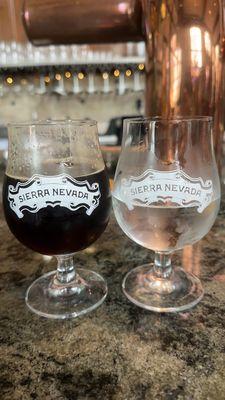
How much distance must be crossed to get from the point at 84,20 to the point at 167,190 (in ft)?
1.65

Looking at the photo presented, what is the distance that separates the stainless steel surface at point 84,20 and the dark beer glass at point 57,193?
1.30 feet

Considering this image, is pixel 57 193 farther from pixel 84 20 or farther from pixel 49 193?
pixel 84 20

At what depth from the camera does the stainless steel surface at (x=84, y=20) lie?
67 cm

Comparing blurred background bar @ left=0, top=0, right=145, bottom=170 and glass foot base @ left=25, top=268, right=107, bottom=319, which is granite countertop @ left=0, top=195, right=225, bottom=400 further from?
blurred background bar @ left=0, top=0, right=145, bottom=170

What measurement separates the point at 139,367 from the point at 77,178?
0.55 feet

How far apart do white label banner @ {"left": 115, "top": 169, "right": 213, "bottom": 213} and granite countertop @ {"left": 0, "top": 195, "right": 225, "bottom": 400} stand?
0.10 m

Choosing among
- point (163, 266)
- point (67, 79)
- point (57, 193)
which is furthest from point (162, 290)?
point (67, 79)

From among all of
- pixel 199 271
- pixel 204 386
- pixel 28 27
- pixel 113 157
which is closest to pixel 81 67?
pixel 113 157

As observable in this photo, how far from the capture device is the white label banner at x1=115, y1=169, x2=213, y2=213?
1.15 ft

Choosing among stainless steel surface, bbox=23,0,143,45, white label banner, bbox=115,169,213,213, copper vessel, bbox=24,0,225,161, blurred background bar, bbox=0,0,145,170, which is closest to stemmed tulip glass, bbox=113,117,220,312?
white label banner, bbox=115,169,213,213

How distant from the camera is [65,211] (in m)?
0.34

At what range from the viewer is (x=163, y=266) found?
40cm

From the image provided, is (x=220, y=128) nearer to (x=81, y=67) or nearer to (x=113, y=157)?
(x=113, y=157)

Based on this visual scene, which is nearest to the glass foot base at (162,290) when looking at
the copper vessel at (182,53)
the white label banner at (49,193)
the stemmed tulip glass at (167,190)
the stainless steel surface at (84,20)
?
the stemmed tulip glass at (167,190)
